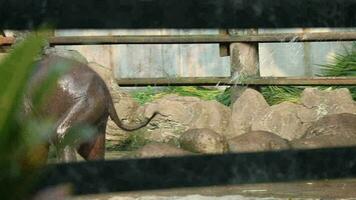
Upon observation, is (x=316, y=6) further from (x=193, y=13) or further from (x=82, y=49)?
(x=82, y=49)

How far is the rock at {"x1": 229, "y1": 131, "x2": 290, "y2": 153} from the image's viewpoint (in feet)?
27.1

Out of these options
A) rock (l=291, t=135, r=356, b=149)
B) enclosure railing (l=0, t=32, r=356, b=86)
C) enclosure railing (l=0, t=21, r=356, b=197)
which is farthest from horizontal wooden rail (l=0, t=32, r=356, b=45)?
enclosure railing (l=0, t=21, r=356, b=197)

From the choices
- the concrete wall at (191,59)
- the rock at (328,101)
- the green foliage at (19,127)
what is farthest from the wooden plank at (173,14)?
the green foliage at (19,127)

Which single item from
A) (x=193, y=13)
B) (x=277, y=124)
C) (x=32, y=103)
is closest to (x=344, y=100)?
(x=277, y=124)

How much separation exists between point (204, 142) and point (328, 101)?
193 cm

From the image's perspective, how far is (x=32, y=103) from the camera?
164 cm

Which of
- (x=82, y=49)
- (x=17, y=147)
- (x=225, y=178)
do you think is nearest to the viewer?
(x=17, y=147)

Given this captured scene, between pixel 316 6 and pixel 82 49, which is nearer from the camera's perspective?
pixel 316 6

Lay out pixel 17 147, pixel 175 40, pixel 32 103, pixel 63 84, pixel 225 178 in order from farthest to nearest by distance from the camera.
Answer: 1. pixel 175 40
2. pixel 225 178
3. pixel 63 84
4. pixel 32 103
5. pixel 17 147

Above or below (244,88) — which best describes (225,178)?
below

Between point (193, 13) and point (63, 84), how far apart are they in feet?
9.66

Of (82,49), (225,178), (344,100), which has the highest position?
(82,49)

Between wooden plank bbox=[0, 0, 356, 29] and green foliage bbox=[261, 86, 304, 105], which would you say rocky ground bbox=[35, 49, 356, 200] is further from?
wooden plank bbox=[0, 0, 356, 29]

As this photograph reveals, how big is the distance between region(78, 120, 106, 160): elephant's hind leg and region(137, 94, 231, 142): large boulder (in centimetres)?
238
